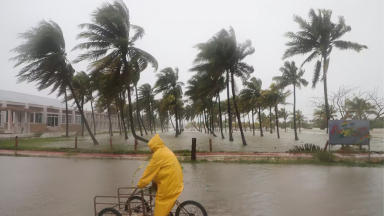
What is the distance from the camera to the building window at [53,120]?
2164 cm

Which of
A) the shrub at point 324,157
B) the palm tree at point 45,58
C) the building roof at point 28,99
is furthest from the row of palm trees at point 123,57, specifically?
the shrub at point 324,157

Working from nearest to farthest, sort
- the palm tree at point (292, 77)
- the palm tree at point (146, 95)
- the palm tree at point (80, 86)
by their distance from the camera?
the palm tree at point (80, 86) → the palm tree at point (146, 95) → the palm tree at point (292, 77)

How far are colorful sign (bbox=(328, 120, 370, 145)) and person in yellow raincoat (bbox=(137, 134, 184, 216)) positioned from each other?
34.4ft

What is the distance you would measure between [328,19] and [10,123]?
22732 mm

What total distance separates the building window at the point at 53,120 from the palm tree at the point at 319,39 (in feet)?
60.0

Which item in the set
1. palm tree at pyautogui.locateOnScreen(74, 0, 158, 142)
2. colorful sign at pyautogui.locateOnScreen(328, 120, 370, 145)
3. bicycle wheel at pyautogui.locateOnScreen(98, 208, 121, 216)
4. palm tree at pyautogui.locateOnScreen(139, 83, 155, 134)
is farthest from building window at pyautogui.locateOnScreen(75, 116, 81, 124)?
bicycle wheel at pyautogui.locateOnScreen(98, 208, 121, 216)

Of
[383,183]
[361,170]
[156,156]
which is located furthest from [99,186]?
[361,170]

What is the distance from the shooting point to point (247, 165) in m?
12.0

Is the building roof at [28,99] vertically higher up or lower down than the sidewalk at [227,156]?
higher up

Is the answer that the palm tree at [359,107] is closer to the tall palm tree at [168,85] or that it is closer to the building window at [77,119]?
the tall palm tree at [168,85]

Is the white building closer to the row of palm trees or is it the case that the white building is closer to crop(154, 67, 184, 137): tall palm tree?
the row of palm trees

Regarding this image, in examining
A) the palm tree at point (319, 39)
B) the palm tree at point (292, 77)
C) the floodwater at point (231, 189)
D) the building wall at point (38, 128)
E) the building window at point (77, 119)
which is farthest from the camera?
the palm tree at point (292, 77)

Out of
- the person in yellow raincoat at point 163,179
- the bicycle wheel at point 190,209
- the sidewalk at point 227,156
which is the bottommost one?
the sidewalk at point 227,156

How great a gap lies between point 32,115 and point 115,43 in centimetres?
1006
